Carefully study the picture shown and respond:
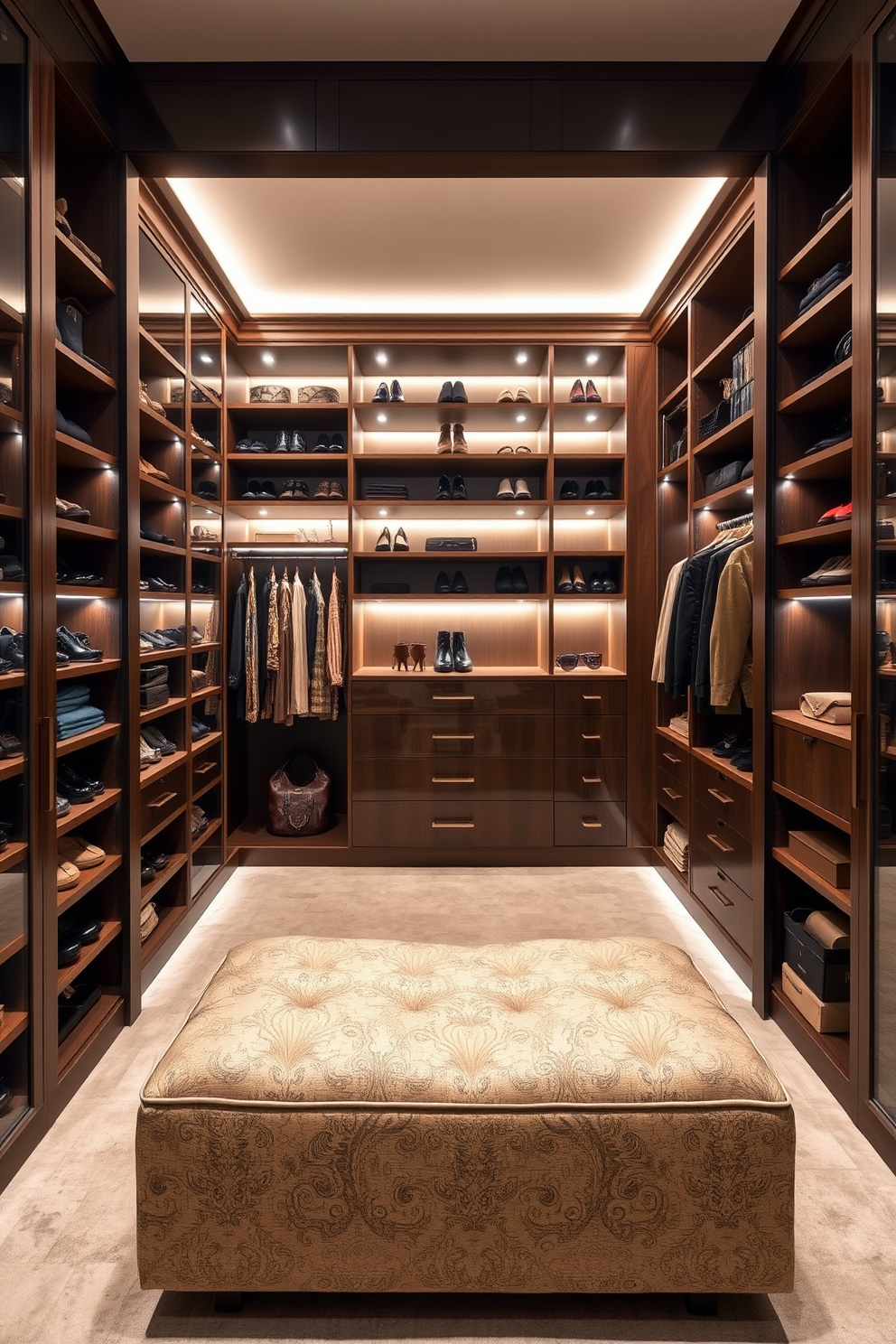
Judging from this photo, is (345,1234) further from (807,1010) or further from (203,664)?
(203,664)

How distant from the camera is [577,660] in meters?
4.12

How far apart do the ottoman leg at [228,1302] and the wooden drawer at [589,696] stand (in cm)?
295

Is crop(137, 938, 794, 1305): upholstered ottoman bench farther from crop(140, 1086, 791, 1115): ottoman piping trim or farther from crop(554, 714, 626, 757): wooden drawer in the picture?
crop(554, 714, 626, 757): wooden drawer

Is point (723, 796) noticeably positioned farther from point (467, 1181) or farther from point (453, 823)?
point (467, 1181)

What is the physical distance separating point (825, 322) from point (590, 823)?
2.61 m

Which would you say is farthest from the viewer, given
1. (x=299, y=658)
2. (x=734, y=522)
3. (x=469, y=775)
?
(x=299, y=658)

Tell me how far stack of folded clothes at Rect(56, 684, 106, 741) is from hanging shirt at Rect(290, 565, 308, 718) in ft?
5.65

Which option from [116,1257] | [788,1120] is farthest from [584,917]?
[116,1257]

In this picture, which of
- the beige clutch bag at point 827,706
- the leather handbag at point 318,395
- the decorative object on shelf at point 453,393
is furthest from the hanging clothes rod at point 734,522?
the leather handbag at point 318,395

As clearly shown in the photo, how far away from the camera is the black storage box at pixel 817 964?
2.08 meters

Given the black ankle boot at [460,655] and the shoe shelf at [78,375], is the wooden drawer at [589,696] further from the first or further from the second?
the shoe shelf at [78,375]

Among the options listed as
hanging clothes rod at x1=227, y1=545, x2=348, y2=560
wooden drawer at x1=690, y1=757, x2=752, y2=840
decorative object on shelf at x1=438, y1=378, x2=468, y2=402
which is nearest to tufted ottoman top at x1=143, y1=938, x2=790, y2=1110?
wooden drawer at x1=690, y1=757, x2=752, y2=840

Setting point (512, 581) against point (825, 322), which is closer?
point (825, 322)

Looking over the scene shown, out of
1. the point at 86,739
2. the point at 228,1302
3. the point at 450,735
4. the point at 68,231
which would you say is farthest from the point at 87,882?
the point at 450,735
